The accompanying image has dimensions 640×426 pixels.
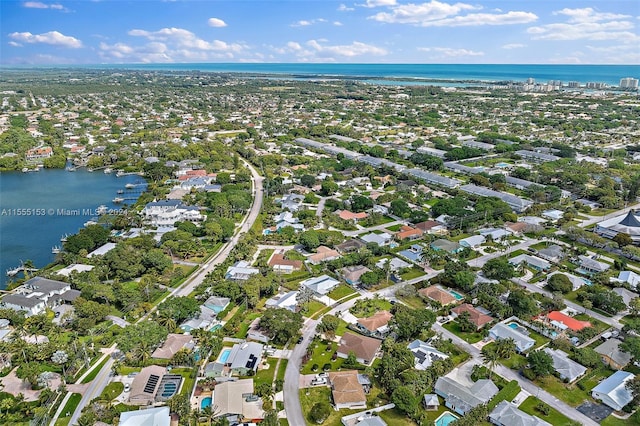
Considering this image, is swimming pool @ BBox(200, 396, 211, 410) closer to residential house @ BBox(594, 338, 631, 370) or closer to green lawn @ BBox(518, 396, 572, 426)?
green lawn @ BBox(518, 396, 572, 426)

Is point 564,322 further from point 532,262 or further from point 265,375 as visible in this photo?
point 265,375

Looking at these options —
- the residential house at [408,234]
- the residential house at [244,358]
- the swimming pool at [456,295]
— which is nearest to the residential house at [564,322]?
the swimming pool at [456,295]

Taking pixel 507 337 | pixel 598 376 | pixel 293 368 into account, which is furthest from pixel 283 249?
pixel 598 376

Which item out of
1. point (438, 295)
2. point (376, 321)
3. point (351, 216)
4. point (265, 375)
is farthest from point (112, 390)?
point (351, 216)

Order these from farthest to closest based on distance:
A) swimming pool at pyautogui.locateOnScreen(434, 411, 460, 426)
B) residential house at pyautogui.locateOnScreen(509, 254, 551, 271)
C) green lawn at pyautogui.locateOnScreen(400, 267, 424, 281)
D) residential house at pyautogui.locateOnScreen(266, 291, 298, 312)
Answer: residential house at pyautogui.locateOnScreen(509, 254, 551, 271)
green lawn at pyautogui.locateOnScreen(400, 267, 424, 281)
residential house at pyautogui.locateOnScreen(266, 291, 298, 312)
swimming pool at pyautogui.locateOnScreen(434, 411, 460, 426)

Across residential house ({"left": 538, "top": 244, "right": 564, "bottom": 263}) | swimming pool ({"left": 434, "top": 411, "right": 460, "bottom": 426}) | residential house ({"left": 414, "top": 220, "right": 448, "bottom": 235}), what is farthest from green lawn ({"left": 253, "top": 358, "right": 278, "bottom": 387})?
residential house ({"left": 538, "top": 244, "right": 564, "bottom": 263})
